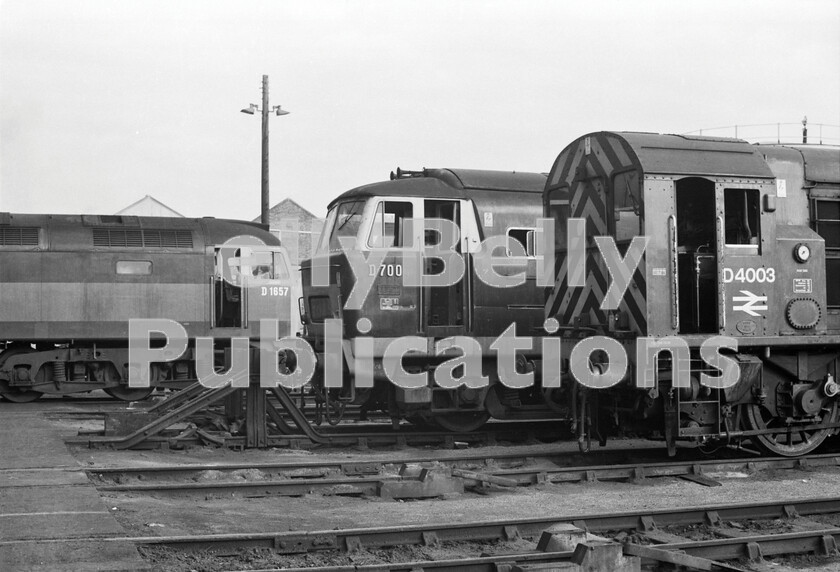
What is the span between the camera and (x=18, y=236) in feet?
59.1

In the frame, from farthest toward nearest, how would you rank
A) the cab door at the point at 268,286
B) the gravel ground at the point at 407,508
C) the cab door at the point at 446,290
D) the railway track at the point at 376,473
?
the cab door at the point at 268,286 < the cab door at the point at 446,290 < the railway track at the point at 376,473 < the gravel ground at the point at 407,508

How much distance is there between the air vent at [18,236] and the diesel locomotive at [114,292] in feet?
0.06

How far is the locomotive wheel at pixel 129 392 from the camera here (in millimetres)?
18672

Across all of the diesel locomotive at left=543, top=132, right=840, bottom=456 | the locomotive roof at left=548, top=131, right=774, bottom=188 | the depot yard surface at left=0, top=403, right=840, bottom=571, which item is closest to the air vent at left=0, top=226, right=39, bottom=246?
the depot yard surface at left=0, top=403, right=840, bottom=571

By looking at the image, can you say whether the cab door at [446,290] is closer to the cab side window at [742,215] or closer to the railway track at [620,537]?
the cab side window at [742,215]

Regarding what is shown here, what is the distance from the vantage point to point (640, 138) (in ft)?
34.4

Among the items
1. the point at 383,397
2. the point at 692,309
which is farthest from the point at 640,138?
the point at 383,397

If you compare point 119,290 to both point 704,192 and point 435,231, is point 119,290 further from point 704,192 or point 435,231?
point 704,192

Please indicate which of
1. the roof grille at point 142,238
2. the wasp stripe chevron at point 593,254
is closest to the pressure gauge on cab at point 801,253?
the wasp stripe chevron at point 593,254

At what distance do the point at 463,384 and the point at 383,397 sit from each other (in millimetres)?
1181

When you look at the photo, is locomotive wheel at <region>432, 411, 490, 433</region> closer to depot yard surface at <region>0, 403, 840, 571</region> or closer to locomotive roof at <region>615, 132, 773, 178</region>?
depot yard surface at <region>0, 403, 840, 571</region>

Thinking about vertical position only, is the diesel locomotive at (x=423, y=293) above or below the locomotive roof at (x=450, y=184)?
below

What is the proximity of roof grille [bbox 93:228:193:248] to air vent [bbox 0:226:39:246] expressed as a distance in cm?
108

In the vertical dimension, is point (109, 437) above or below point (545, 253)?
below
